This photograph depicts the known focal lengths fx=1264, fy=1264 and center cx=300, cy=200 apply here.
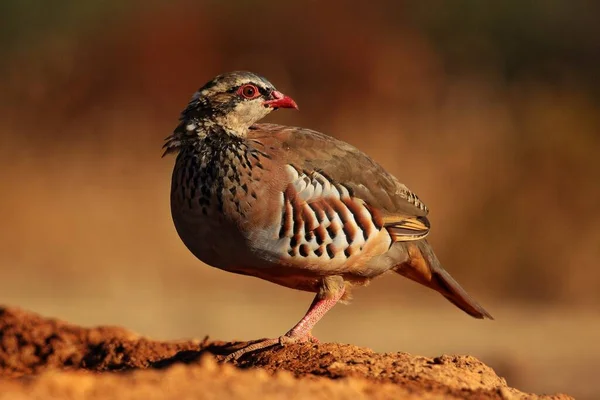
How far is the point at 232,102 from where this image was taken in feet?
22.5

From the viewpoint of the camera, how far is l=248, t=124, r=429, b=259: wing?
21.3 ft

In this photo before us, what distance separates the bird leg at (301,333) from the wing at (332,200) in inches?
13.6

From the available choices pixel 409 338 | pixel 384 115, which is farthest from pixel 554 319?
pixel 384 115

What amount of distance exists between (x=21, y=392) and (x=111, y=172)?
423 inches

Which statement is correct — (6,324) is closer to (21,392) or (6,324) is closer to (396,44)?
(21,392)

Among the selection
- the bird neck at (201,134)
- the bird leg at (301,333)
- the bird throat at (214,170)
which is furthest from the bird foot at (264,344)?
the bird neck at (201,134)

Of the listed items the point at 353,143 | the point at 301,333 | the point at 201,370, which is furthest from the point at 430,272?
the point at 353,143

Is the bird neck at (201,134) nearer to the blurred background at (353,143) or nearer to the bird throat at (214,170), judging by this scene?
the bird throat at (214,170)

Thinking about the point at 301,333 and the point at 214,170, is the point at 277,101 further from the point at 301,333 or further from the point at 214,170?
the point at 301,333

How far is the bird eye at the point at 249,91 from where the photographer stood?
6.89 meters

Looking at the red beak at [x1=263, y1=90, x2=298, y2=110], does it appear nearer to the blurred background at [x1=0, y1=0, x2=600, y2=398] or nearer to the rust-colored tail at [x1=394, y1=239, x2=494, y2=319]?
the rust-colored tail at [x1=394, y1=239, x2=494, y2=319]

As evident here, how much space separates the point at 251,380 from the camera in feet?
15.3

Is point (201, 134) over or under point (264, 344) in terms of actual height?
over

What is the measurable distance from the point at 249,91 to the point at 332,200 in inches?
30.7
